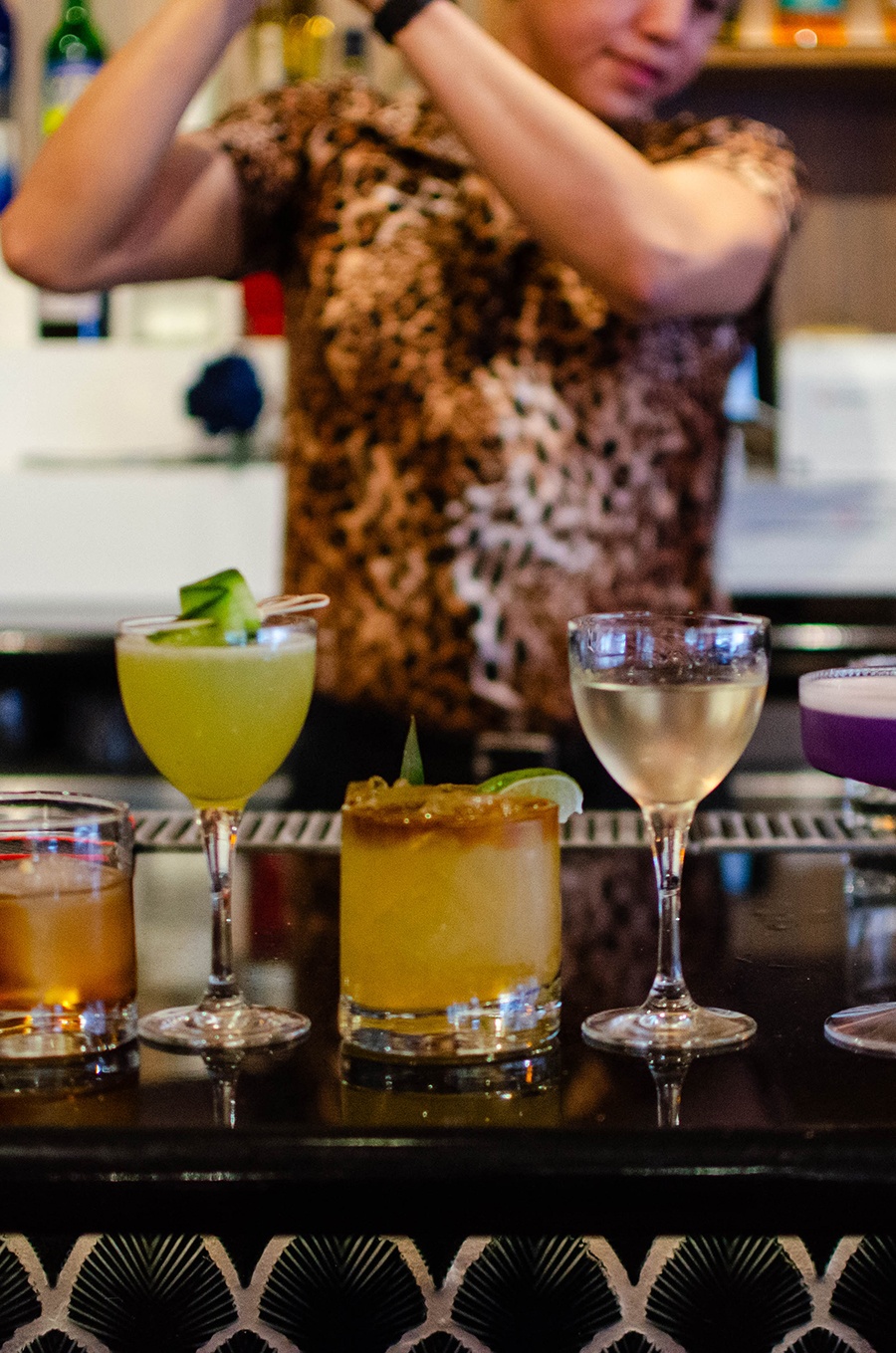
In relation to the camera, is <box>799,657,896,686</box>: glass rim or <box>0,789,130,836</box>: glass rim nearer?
<box>0,789,130,836</box>: glass rim

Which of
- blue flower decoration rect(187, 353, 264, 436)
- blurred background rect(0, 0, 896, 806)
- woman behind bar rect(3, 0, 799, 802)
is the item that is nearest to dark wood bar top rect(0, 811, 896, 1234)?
woman behind bar rect(3, 0, 799, 802)

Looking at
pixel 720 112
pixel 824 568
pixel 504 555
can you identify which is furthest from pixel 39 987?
pixel 720 112

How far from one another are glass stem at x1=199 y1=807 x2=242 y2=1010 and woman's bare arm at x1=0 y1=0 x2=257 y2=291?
938mm

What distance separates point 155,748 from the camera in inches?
30.4

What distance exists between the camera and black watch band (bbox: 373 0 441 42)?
1439 millimetres

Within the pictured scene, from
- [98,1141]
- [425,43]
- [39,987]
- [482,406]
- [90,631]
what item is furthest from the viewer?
[90,631]

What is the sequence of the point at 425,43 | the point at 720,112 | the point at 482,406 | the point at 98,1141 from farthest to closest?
the point at 720,112 < the point at 482,406 < the point at 425,43 < the point at 98,1141

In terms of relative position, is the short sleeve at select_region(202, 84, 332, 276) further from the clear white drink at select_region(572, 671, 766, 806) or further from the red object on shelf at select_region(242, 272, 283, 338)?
the red object on shelf at select_region(242, 272, 283, 338)

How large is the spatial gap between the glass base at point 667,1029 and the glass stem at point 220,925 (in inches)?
6.6

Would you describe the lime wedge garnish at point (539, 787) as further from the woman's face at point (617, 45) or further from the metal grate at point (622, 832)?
the woman's face at point (617, 45)

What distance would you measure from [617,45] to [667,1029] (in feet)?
3.72

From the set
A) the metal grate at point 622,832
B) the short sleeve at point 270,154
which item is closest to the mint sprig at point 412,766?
the metal grate at point 622,832

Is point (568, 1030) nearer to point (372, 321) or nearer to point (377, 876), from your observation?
point (377, 876)

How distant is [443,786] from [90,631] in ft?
6.75
